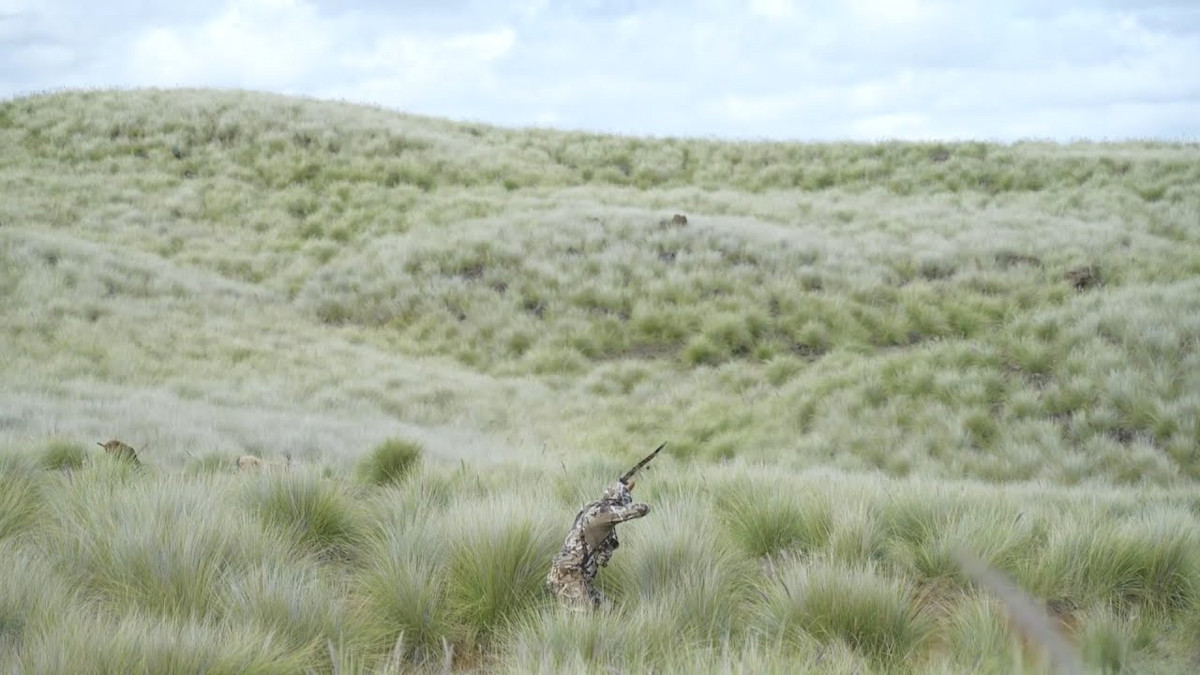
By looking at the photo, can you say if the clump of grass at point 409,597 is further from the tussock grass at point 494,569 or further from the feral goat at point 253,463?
the feral goat at point 253,463

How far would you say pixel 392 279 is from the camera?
15.6m

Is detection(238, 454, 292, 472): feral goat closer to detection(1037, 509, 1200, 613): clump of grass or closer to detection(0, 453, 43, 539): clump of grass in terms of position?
detection(0, 453, 43, 539): clump of grass

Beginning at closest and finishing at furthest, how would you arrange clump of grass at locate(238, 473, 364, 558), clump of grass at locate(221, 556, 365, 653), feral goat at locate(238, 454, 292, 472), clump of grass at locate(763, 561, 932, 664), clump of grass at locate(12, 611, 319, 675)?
1. clump of grass at locate(12, 611, 319, 675)
2. clump of grass at locate(221, 556, 365, 653)
3. clump of grass at locate(763, 561, 932, 664)
4. clump of grass at locate(238, 473, 364, 558)
5. feral goat at locate(238, 454, 292, 472)

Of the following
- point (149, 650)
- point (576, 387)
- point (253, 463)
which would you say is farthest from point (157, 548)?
point (576, 387)

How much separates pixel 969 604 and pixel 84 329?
12.1 metres

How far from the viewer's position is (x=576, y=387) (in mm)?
12094

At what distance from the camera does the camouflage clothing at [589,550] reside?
2.97 meters

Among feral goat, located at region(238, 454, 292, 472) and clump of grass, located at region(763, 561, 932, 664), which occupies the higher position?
clump of grass, located at region(763, 561, 932, 664)

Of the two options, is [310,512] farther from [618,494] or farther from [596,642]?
[596,642]

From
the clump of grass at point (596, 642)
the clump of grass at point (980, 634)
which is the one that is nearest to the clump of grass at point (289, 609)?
the clump of grass at point (596, 642)

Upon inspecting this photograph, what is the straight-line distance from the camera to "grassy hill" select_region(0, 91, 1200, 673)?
111 inches

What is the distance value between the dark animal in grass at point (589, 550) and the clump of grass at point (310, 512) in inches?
42.0

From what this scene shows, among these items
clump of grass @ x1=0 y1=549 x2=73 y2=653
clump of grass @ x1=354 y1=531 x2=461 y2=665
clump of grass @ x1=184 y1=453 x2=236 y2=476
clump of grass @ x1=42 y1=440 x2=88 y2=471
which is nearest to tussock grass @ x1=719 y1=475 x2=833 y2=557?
clump of grass @ x1=354 y1=531 x2=461 y2=665

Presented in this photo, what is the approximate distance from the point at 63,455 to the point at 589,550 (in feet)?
12.0
